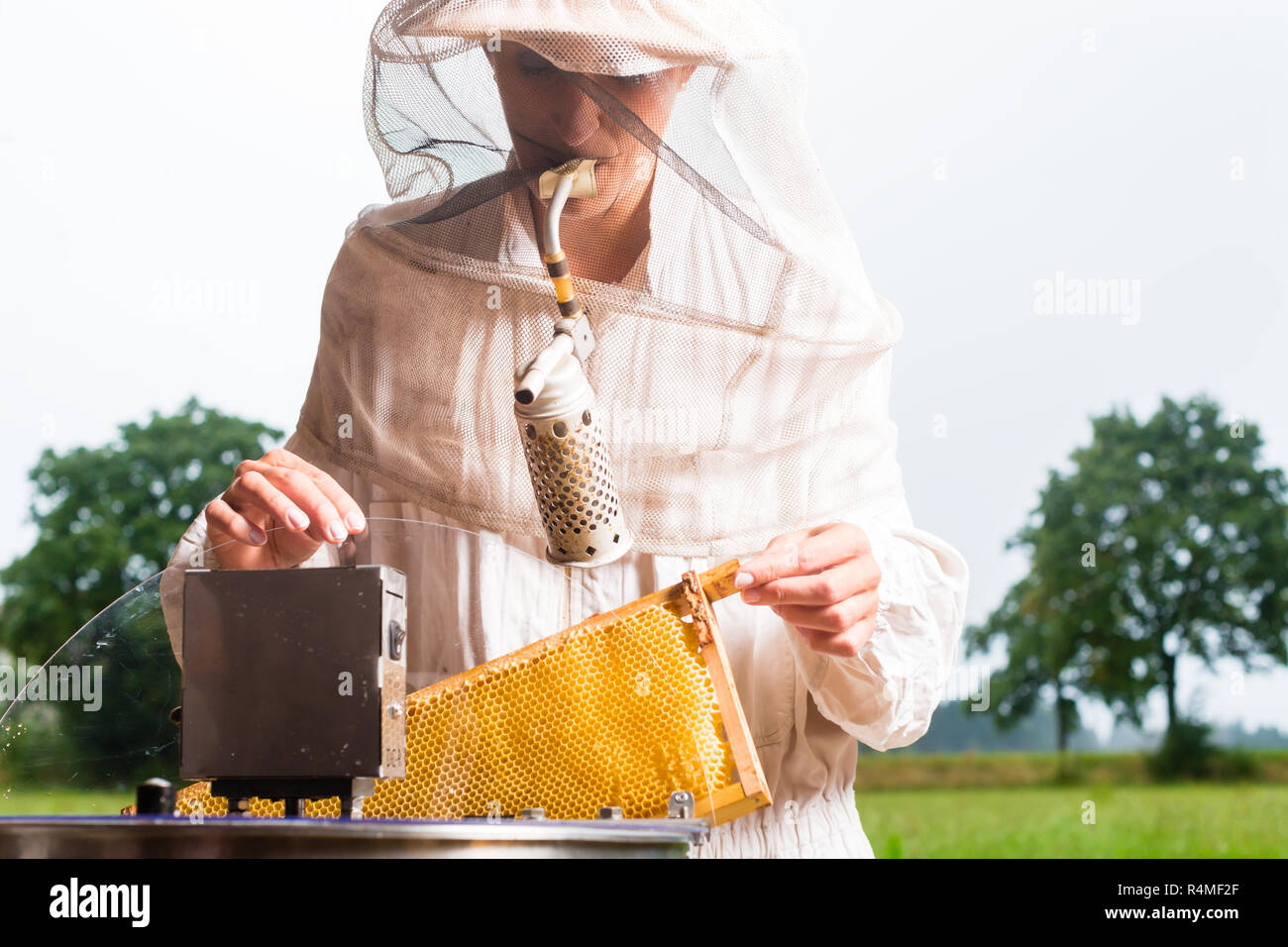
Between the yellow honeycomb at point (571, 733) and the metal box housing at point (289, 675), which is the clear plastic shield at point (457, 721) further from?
the metal box housing at point (289, 675)

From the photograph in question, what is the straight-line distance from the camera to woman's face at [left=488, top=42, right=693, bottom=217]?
143 centimetres

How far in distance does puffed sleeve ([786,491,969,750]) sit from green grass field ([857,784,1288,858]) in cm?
1054

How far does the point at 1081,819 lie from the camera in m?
11.8

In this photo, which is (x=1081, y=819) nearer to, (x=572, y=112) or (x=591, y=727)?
(x=591, y=727)

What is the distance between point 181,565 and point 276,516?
151mm

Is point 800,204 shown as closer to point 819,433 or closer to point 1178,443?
point 819,433

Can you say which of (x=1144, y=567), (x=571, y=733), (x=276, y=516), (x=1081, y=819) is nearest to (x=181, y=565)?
(x=276, y=516)

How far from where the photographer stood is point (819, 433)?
165 cm

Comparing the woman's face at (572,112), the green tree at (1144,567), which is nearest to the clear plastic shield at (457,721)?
the woman's face at (572,112)

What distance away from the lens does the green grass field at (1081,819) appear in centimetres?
1216

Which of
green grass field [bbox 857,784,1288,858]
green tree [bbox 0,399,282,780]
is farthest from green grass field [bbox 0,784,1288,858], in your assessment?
green tree [bbox 0,399,282,780]

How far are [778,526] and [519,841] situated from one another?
888 millimetres

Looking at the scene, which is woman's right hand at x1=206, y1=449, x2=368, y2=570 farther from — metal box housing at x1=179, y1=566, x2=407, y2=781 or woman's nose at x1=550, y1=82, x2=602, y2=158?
woman's nose at x1=550, y1=82, x2=602, y2=158

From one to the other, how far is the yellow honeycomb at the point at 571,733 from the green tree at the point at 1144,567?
1370 centimetres
